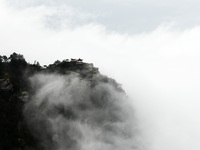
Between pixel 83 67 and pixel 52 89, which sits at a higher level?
pixel 83 67

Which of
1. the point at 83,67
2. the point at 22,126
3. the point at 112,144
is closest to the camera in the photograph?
the point at 22,126

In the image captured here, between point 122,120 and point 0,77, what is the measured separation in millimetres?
57350

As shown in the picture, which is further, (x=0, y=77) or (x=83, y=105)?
(x=83, y=105)

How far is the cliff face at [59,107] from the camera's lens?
104562mm

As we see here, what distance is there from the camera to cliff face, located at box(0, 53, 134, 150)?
105 m

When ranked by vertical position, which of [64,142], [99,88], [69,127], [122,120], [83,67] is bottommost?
[64,142]

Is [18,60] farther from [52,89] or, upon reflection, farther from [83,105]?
[83,105]

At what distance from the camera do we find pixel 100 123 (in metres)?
128

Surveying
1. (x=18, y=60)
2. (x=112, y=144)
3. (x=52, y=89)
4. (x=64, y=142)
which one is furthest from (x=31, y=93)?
(x=112, y=144)

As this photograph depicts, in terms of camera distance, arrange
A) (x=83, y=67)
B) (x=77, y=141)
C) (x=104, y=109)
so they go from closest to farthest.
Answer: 1. (x=77, y=141)
2. (x=104, y=109)
3. (x=83, y=67)

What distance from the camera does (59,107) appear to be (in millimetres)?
122438

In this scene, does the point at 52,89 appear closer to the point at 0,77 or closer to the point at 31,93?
the point at 31,93

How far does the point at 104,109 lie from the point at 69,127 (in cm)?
2163

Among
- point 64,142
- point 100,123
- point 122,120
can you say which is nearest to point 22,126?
point 64,142
